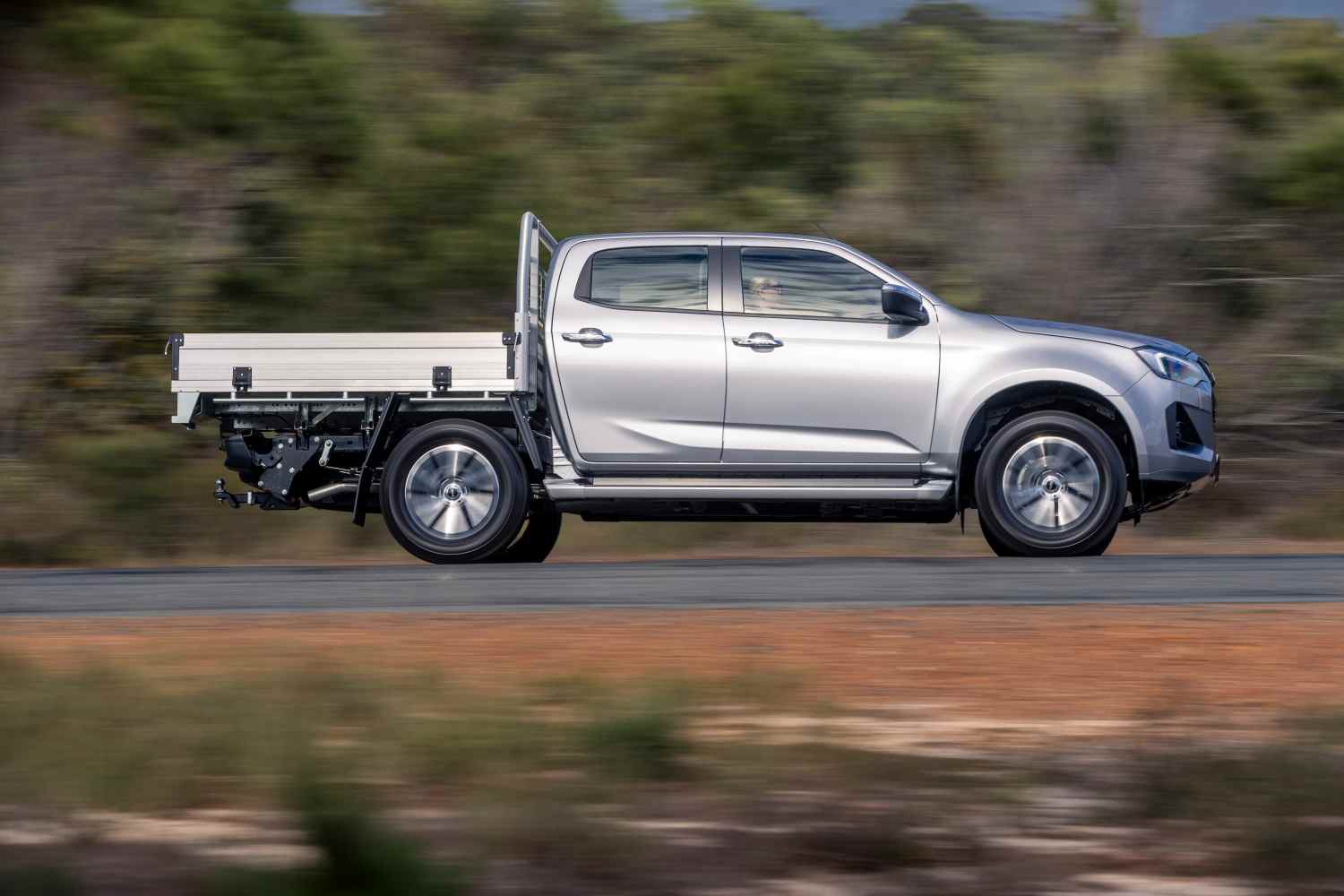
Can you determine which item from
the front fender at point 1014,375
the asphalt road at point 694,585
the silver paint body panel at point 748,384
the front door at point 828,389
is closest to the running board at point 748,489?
the silver paint body panel at point 748,384

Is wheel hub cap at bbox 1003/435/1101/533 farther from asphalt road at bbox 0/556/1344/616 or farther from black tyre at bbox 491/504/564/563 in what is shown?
black tyre at bbox 491/504/564/563

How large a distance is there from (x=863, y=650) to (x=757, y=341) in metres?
3.27

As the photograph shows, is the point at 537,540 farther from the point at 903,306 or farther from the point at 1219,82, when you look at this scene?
the point at 1219,82

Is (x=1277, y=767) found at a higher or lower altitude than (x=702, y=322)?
lower

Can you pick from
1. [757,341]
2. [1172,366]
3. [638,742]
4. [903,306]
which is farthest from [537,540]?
[638,742]

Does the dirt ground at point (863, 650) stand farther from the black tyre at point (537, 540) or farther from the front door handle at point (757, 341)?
the black tyre at point (537, 540)

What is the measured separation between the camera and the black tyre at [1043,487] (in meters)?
9.70

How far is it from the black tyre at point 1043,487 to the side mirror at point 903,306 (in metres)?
0.82

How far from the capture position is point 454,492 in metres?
10.1

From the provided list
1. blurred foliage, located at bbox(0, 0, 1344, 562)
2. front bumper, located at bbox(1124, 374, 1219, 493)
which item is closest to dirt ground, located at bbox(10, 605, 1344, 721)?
front bumper, located at bbox(1124, 374, 1219, 493)

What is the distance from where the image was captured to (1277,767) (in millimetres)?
4586

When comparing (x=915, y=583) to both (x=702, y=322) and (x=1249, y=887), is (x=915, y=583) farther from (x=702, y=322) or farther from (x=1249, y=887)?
(x=1249, y=887)

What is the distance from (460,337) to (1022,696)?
4.89 meters

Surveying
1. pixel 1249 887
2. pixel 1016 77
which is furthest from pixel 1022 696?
pixel 1016 77
